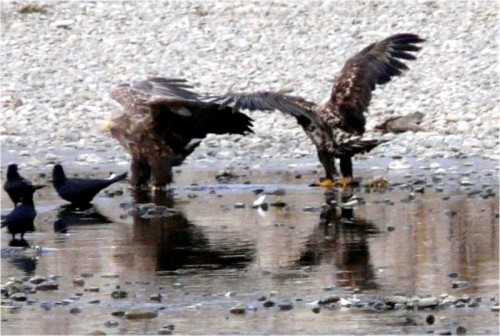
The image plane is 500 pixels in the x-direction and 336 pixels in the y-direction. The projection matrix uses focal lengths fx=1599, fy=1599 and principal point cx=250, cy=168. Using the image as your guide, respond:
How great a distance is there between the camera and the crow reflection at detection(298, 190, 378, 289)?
796 centimetres

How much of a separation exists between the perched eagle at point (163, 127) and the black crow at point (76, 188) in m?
0.96

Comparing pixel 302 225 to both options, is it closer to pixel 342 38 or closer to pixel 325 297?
pixel 325 297

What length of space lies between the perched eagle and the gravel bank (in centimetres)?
217

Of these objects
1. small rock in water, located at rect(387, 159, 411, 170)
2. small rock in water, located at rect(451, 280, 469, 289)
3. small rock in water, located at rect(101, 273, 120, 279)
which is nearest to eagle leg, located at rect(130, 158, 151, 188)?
small rock in water, located at rect(387, 159, 411, 170)

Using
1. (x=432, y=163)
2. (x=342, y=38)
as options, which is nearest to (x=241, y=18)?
(x=342, y=38)

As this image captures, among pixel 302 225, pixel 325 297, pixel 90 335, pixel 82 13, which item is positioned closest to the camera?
pixel 90 335

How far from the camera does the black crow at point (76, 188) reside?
11.4m

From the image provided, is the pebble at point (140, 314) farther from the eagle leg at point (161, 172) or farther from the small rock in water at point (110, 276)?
the eagle leg at point (161, 172)

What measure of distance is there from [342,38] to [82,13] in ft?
12.8

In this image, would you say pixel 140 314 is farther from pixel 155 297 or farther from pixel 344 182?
pixel 344 182

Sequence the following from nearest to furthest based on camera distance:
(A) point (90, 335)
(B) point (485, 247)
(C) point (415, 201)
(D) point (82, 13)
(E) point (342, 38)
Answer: (A) point (90, 335) → (B) point (485, 247) → (C) point (415, 201) → (E) point (342, 38) → (D) point (82, 13)

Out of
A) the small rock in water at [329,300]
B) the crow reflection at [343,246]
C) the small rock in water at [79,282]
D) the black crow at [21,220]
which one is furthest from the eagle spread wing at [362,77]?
the small rock in water at [329,300]

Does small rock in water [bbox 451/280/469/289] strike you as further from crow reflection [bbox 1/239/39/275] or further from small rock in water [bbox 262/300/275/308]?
crow reflection [bbox 1/239/39/275]

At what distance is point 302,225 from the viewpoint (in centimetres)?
1009
